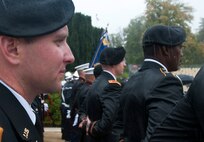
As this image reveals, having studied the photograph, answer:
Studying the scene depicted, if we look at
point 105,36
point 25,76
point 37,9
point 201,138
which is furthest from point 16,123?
point 105,36

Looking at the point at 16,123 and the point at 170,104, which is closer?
the point at 16,123

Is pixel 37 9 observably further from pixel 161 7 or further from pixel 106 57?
pixel 161 7

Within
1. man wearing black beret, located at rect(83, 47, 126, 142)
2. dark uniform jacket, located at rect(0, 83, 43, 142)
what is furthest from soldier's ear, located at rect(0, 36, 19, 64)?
man wearing black beret, located at rect(83, 47, 126, 142)

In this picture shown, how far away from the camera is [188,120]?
2.28 meters

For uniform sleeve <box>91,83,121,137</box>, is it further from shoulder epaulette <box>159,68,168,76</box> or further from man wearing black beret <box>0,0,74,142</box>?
man wearing black beret <box>0,0,74,142</box>

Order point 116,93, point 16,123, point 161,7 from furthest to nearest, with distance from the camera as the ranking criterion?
1. point 161,7
2. point 116,93
3. point 16,123

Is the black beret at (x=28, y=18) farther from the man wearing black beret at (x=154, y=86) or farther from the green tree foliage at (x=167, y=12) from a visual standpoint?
the green tree foliage at (x=167, y=12)

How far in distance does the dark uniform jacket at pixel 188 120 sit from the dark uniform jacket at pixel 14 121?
39.2 inches

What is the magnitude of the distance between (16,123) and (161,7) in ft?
171

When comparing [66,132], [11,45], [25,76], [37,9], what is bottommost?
[66,132]

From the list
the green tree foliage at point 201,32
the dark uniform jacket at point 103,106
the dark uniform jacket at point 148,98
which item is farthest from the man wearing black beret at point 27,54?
the green tree foliage at point 201,32

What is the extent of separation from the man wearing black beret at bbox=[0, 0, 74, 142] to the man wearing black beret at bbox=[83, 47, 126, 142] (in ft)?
11.9

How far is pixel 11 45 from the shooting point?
137cm

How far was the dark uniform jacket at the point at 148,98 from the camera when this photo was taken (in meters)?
3.19
